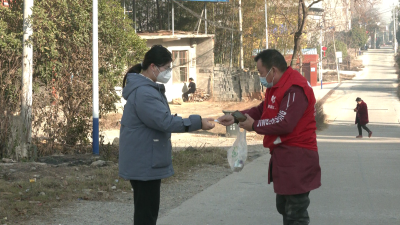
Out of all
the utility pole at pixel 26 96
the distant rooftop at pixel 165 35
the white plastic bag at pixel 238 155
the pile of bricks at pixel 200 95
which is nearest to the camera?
the white plastic bag at pixel 238 155

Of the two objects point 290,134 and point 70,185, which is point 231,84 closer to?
point 70,185

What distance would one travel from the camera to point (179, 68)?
95.7ft

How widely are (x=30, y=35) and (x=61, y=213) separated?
471 centimetres

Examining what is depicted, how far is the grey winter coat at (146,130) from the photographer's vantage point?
12.3 ft

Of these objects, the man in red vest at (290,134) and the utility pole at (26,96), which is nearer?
the man in red vest at (290,134)

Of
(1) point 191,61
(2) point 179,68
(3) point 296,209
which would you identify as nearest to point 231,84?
(1) point 191,61

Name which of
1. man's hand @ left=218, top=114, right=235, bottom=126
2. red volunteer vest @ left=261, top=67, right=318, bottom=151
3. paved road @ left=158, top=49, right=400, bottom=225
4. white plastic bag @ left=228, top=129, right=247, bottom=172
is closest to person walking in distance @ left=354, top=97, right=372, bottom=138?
paved road @ left=158, top=49, right=400, bottom=225

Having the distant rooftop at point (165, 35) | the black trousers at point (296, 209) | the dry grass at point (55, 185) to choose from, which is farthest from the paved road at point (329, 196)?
the distant rooftop at point (165, 35)

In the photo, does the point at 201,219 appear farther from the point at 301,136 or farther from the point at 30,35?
the point at 30,35

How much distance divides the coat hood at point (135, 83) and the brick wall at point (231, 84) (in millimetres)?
26073

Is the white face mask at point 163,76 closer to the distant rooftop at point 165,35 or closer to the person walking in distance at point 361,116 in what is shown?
the person walking in distance at point 361,116

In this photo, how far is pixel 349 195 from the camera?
23.2ft

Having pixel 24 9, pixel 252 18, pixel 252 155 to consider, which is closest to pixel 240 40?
pixel 252 18

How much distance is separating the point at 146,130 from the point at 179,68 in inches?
1004
